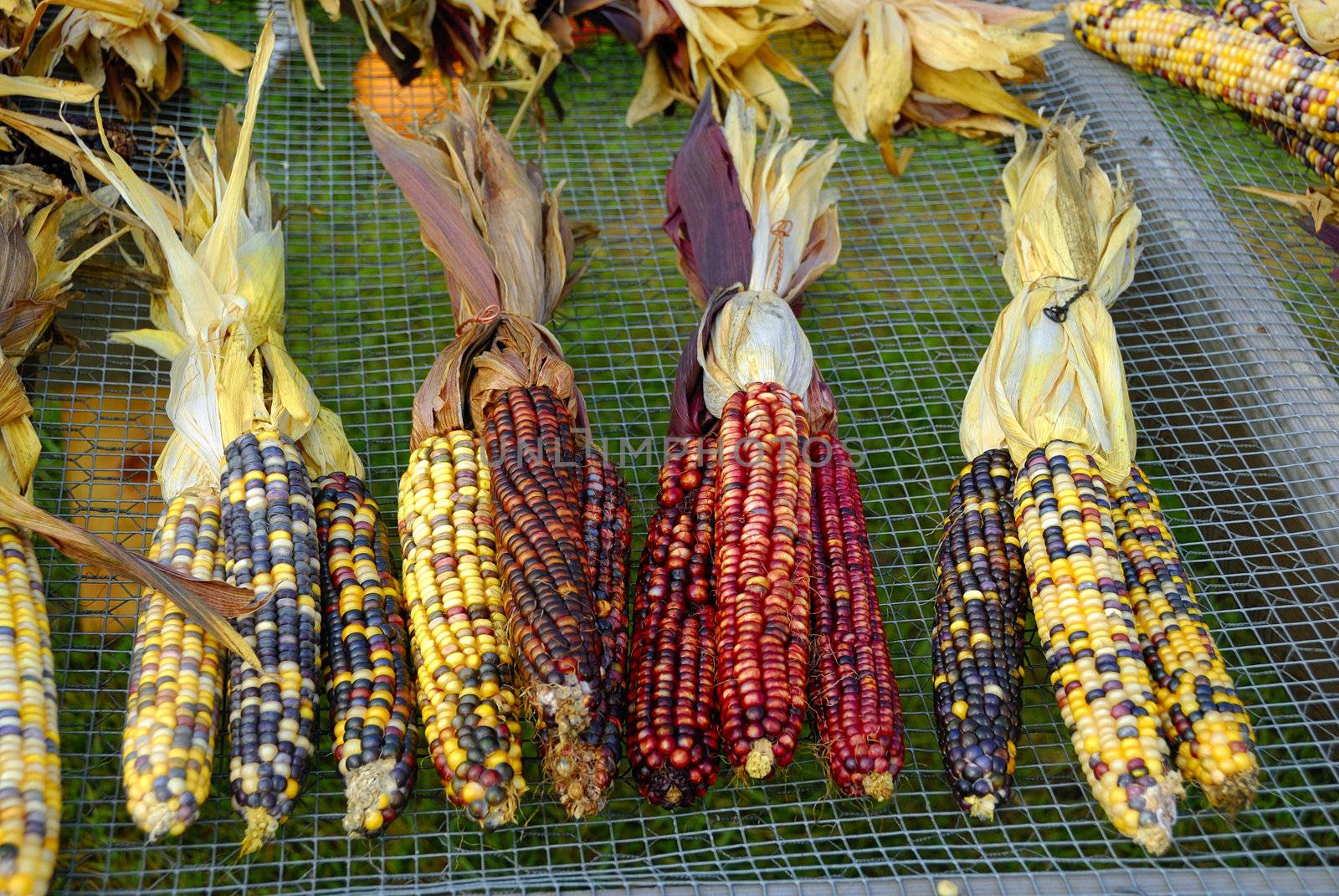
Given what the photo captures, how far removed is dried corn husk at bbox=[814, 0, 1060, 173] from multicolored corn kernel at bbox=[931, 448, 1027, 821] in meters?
2.21

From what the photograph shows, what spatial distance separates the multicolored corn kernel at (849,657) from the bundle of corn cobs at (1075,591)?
0.63 feet

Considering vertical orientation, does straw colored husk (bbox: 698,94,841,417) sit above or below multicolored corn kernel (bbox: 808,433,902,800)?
above

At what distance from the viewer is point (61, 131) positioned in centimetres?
404

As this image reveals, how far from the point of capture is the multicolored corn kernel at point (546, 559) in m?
2.53

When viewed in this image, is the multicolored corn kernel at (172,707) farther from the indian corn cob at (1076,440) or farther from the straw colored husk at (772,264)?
the indian corn cob at (1076,440)

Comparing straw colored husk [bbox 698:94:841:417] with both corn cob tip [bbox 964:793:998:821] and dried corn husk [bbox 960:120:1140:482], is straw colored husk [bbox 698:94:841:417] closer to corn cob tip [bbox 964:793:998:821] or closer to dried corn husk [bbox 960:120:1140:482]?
dried corn husk [bbox 960:120:1140:482]

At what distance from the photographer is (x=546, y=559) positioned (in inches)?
108

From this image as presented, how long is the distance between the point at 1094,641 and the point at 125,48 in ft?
13.9

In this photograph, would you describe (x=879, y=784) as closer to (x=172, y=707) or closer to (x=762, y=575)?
(x=762, y=575)

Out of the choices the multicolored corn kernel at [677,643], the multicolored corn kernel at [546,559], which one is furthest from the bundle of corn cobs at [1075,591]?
the multicolored corn kernel at [546,559]

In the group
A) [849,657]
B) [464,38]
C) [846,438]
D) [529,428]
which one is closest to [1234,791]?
[849,657]

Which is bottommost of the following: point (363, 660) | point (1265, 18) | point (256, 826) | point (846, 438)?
point (846, 438)

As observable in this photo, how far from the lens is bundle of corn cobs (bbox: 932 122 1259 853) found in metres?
2.64

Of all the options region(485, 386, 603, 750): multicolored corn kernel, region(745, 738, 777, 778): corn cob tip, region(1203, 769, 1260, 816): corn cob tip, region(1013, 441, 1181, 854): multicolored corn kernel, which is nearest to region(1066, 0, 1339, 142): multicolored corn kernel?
region(1013, 441, 1181, 854): multicolored corn kernel
